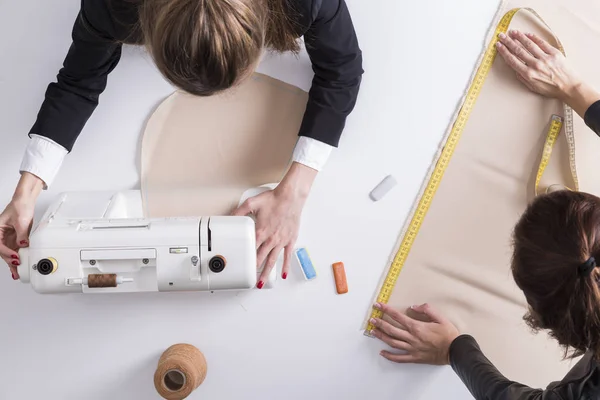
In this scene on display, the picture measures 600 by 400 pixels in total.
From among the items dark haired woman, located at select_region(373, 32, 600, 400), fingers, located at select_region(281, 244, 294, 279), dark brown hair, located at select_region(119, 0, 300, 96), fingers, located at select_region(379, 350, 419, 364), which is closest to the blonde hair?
dark brown hair, located at select_region(119, 0, 300, 96)

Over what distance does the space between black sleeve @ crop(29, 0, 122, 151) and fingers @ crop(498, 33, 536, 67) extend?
1.12 metres

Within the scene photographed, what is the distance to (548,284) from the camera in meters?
1.06

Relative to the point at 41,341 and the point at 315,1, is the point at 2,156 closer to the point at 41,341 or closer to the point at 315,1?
the point at 41,341

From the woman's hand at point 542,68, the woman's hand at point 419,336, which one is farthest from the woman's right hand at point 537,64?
the woman's hand at point 419,336

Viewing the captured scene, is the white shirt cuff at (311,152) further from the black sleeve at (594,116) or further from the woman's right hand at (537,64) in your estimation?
the black sleeve at (594,116)

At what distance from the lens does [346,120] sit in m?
1.60

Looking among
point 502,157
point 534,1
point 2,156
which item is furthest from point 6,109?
point 534,1

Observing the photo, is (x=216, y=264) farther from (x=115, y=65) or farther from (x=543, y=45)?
(x=543, y=45)

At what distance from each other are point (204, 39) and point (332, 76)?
0.56m

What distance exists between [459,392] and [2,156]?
5.01 feet

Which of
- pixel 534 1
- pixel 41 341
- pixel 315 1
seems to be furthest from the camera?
pixel 534 1

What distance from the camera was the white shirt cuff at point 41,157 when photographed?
4.56 feet

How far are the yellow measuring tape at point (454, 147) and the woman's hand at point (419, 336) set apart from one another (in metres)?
0.04

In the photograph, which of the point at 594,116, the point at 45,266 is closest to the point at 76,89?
the point at 45,266
